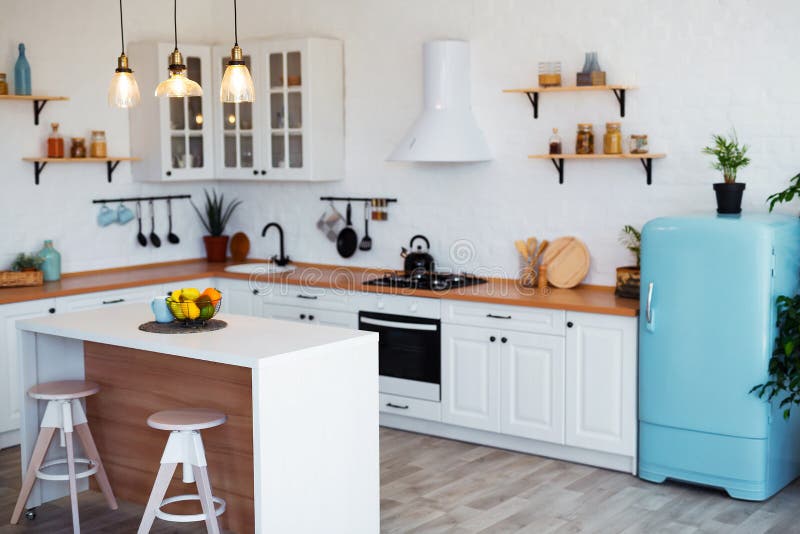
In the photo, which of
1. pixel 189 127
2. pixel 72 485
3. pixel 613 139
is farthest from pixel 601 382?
pixel 189 127

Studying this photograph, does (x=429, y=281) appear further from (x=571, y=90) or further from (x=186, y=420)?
(x=186, y=420)

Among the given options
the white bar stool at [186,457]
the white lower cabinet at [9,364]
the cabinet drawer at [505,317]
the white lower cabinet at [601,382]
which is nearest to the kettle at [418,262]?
the cabinet drawer at [505,317]

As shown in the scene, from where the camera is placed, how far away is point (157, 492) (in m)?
3.79

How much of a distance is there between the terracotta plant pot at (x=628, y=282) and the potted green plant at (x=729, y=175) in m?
0.57

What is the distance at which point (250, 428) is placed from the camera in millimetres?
3988

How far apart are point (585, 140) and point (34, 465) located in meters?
3.31

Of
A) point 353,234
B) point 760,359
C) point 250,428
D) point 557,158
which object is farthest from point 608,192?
point 250,428

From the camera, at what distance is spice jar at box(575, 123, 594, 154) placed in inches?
217

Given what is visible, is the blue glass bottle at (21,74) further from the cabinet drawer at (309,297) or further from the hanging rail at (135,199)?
the cabinet drawer at (309,297)

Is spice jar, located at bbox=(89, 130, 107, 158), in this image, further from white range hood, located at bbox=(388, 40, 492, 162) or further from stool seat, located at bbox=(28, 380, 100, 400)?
stool seat, located at bbox=(28, 380, 100, 400)

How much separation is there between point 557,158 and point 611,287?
0.81 m

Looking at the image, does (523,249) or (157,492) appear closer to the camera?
(157,492)

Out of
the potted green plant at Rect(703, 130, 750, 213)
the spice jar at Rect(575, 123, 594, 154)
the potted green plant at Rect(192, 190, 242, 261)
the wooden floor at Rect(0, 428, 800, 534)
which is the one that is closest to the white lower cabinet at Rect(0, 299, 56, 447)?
the wooden floor at Rect(0, 428, 800, 534)

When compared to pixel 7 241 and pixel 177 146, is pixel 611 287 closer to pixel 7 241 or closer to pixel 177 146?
pixel 177 146
